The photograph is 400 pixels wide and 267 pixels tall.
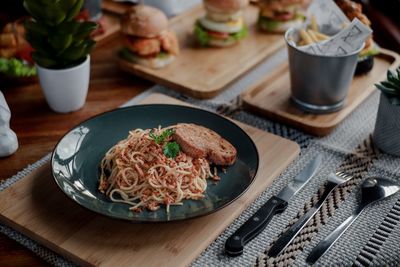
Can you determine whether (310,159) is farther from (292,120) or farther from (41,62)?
(41,62)

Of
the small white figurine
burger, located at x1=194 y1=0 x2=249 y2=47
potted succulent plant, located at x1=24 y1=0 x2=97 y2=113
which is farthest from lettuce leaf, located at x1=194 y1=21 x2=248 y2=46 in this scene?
the small white figurine

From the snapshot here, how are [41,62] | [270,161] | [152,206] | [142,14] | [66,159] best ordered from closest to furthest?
1. [152,206]
2. [66,159]
3. [270,161]
4. [41,62]
5. [142,14]

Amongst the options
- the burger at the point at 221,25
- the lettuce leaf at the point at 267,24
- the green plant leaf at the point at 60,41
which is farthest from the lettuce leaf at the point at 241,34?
the green plant leaf at the point at 60,41

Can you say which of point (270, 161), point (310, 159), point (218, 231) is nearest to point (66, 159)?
point (218, 231)

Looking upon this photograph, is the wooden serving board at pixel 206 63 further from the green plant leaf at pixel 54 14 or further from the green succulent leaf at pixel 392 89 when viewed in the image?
the green succulent leaf at pixel 392 89

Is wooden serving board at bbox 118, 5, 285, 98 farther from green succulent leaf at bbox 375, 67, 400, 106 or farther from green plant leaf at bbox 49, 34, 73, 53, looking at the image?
green succulent leaf at bbox 375, 67, 400, 106

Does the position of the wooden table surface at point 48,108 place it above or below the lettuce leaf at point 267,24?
below

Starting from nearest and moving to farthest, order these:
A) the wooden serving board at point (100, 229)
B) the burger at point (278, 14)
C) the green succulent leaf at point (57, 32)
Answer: the wooden serving board at point (100, 229) < the green succulent leaf at point (57, 32) < the burger at point (278, 14)

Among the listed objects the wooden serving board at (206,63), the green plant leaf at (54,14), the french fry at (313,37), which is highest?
the green plant leaf at (54,14)
